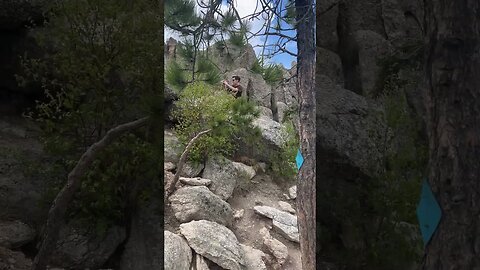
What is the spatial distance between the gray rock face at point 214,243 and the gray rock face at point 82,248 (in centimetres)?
97

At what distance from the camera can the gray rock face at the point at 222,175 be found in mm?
2258

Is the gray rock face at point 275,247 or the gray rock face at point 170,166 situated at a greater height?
the gray rock face at point 170,166

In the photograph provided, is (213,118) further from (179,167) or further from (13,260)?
(13,260)

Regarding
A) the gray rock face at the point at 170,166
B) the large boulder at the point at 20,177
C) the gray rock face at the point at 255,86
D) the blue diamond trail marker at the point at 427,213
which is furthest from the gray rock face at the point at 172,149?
the blue diamond trail marker at the point at 427,213

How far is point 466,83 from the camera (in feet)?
3.28

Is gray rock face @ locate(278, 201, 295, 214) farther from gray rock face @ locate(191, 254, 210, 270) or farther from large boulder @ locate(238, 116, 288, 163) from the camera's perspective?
gray rock face @ locate(191, 254, 210, 270)

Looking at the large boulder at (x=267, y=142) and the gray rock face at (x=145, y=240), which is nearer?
the gray rock face at (x=145, y=240)

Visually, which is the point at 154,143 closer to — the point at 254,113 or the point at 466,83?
the point at 466,83

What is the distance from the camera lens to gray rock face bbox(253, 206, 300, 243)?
241cm

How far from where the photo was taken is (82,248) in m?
1.23

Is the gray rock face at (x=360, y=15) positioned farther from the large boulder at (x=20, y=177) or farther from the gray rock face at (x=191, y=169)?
the gray rock face at (x=191, y=169)

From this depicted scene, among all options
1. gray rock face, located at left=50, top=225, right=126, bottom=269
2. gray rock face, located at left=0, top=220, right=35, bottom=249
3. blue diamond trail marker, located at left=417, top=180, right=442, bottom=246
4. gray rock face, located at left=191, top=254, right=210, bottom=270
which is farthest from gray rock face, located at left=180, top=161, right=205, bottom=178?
blue diamond trail marker, located at left=417, top=180, right=442, bottom=246

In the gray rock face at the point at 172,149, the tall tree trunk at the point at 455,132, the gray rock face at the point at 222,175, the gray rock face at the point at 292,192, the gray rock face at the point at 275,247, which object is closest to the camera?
the tall tree trunk at the point at 455,132

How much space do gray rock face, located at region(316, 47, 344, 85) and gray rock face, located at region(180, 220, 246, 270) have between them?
47.7 inches
